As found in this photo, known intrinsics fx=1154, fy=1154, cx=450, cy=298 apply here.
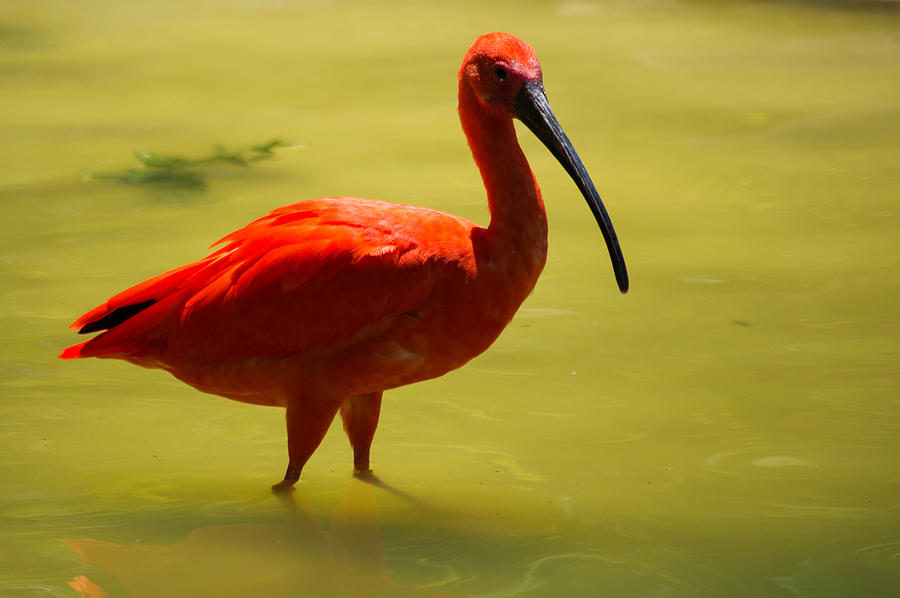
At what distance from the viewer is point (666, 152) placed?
24.9ft

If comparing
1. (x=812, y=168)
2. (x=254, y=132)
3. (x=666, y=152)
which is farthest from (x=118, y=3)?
(x=812, y=168)

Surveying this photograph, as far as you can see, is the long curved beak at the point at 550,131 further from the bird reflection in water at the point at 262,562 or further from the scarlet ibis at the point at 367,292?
the bird reflection in water at the point at 262,562

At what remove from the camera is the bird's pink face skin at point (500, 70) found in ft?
11.8

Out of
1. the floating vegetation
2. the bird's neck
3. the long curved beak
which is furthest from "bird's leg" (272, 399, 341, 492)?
the floating vegetation

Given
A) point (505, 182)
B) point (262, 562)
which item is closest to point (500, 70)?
point (505, 182)

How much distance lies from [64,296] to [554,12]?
6.64 m

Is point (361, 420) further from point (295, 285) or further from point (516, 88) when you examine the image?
point (516, 88)

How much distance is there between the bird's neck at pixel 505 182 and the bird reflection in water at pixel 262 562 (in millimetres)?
1008

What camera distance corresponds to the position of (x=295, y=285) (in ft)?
12.0

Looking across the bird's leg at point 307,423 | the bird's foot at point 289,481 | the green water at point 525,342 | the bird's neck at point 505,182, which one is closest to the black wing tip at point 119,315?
the green water at point 525,342

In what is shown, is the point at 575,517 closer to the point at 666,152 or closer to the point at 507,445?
the point at 507,445

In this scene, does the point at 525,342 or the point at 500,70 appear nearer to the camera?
the point at 500,70

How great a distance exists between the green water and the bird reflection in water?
0.01 metres

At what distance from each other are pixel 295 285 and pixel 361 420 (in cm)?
56
